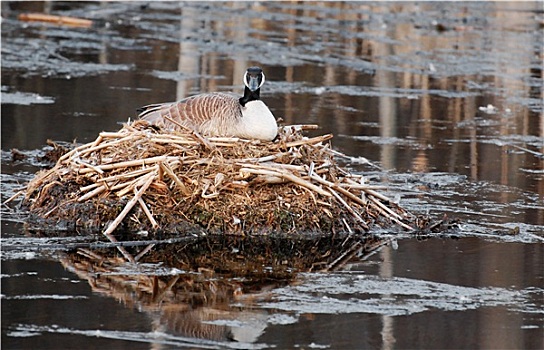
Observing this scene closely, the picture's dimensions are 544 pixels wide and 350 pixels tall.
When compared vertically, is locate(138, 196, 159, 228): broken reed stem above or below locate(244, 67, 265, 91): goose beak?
below

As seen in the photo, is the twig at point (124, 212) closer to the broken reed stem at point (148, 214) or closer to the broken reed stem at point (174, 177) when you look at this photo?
the broken reed stem at point (148, 214)

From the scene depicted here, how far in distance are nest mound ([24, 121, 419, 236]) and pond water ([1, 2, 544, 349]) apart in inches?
11.8

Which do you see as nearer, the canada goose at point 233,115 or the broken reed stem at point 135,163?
the broken reed stem at point 135,163

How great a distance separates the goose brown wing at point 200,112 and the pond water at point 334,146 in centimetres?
130

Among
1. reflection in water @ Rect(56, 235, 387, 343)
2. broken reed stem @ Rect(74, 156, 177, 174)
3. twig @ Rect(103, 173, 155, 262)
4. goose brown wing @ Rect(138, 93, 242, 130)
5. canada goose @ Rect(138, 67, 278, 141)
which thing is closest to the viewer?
reflection in water @ Rect(56, 235, 387, 343)

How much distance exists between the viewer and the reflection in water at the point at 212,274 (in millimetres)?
6691

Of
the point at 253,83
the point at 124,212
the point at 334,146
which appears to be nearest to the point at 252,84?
the point at 253,83

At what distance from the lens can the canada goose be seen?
938 cm

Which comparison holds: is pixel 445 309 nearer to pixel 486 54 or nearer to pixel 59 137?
pixel 59 137

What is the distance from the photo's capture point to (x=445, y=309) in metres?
7.13

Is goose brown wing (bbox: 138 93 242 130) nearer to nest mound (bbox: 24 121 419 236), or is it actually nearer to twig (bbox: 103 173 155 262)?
nest mound (bbox: 24 121 419 236)

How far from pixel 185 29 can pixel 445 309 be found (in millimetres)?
18133

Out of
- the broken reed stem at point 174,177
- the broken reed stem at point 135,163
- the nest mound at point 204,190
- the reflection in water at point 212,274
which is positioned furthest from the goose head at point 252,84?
the reflection in water at point 212,274

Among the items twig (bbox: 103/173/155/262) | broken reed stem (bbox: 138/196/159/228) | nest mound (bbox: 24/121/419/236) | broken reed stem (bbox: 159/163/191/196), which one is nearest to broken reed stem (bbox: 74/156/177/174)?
nest mound (bbox: 24/121/419/236)
